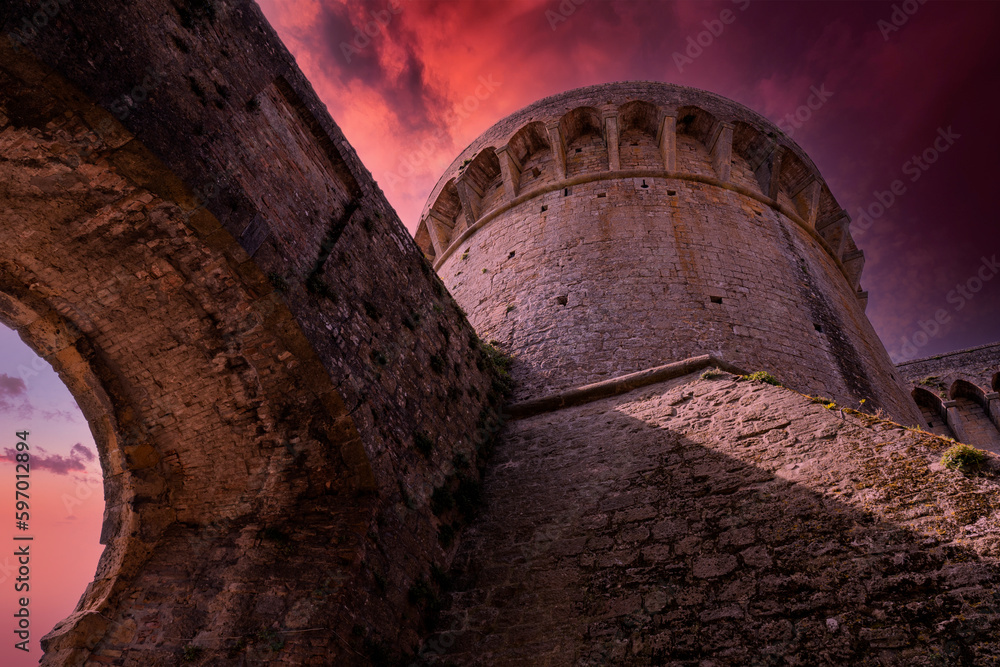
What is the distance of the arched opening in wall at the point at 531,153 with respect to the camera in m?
11.9

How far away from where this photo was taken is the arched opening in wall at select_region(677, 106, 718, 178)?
11219 millimetres

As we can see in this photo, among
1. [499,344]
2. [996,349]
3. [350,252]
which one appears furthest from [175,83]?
[996,349]

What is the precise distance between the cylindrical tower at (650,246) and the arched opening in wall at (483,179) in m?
0.03

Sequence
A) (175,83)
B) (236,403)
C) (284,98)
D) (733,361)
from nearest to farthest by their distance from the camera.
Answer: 1. (175,83)
2. (236,403)
3. (284,98)
4. (733,361)

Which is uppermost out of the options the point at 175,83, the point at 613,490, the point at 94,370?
the point at 175,83

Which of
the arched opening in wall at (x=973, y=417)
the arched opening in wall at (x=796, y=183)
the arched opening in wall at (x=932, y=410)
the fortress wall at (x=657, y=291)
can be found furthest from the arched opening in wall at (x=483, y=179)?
the arched opening in wall at (x=973, y=417)

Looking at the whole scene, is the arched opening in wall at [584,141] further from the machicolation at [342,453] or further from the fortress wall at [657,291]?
the machicolation at [342,453]

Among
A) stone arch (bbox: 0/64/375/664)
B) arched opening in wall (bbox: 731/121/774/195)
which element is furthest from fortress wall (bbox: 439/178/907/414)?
stone arch (bbox: 0/64/375/664)

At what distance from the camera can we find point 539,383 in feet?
25.5

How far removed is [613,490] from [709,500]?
36.5 inches

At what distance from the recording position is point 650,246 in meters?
9.37

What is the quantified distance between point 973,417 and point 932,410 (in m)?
0.95

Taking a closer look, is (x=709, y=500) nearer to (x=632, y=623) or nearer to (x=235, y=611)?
(x=632, y=623)


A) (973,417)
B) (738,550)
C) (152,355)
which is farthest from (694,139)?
(973,417)
